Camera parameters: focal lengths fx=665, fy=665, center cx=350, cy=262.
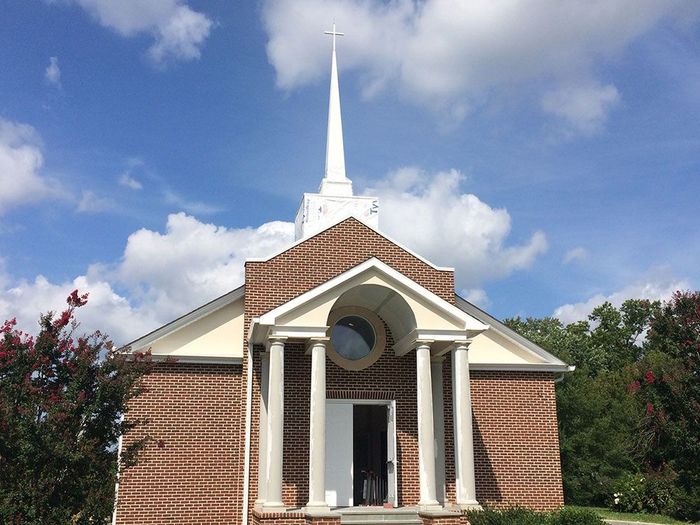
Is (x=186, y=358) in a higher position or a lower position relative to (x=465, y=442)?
higher

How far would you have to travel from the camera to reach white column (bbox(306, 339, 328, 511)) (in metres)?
13.4

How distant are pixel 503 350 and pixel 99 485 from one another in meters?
11.5

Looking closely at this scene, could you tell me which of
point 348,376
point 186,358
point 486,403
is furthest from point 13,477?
point 486,403

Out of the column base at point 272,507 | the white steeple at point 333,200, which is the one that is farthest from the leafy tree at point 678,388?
the column base at point 272,507

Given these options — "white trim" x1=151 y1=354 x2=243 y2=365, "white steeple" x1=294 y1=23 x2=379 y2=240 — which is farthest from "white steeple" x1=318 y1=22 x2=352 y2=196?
"white trim" x1=151 y1=354 x2=243 y2=365

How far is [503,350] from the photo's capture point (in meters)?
18.0

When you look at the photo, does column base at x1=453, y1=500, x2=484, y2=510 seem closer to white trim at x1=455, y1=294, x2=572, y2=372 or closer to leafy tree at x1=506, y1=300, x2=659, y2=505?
white trim at x1=455, y1=294, x2=572, y2=372

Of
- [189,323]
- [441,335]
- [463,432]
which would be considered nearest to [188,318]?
[189,323]

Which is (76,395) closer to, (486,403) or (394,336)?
(394,336)

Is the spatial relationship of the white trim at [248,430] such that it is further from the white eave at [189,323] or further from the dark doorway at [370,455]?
the dark doorway at [370,455]

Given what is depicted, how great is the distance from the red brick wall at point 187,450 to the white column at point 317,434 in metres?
2.59

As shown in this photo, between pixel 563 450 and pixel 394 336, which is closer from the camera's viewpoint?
pixel 394 336

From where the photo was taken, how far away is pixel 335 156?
23.3m

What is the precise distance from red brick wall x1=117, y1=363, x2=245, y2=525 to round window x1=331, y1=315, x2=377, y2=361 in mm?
2548
